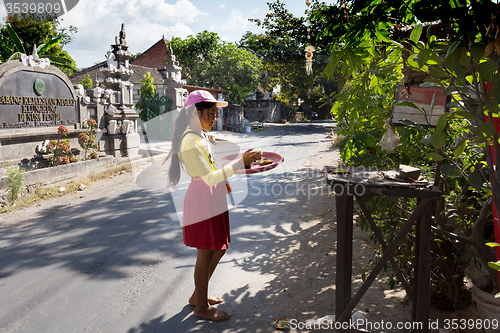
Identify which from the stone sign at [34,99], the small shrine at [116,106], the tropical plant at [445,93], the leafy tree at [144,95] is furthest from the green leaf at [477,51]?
Result: the leafy tree at [144,95]

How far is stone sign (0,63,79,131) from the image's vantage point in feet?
27.5

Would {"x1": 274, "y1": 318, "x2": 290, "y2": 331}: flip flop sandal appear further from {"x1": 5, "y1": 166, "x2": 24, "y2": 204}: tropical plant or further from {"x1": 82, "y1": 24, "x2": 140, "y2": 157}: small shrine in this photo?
{"x1": 82, "y1": 24, "x2": 140, "y2": 157}: small shrine

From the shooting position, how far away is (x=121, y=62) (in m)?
12.3

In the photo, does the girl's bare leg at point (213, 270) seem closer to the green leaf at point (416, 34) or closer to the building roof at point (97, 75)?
the green leaf at point (416, 34)

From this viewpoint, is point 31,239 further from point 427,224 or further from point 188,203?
point 427,224

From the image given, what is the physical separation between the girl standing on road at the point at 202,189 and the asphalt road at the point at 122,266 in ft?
1.48

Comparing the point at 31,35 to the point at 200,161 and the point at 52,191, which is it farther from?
the point at 200,161

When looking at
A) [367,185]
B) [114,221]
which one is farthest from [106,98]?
[367,185]

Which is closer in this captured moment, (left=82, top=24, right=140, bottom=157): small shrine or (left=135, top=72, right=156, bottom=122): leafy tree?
(left=82, top=24, right=140, bottom=157): small shrine

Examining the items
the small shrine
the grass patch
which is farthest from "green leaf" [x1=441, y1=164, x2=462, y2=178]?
the small shrine

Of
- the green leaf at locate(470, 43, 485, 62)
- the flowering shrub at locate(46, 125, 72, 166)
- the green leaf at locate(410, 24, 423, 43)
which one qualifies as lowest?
the flowering shrub at locate(46, 125, 72, 166)

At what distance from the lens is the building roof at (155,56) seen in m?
30.1

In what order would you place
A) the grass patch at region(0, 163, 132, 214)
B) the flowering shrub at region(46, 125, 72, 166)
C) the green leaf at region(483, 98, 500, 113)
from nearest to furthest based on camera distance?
the green leaf at region(483, 98, 500, 113) → the grass patch at region(0, 163, 132, 214) → the flowering shrub at region(46, 125, 72, 166)

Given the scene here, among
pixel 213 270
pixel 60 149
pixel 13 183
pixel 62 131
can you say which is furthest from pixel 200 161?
pixel 62 131
